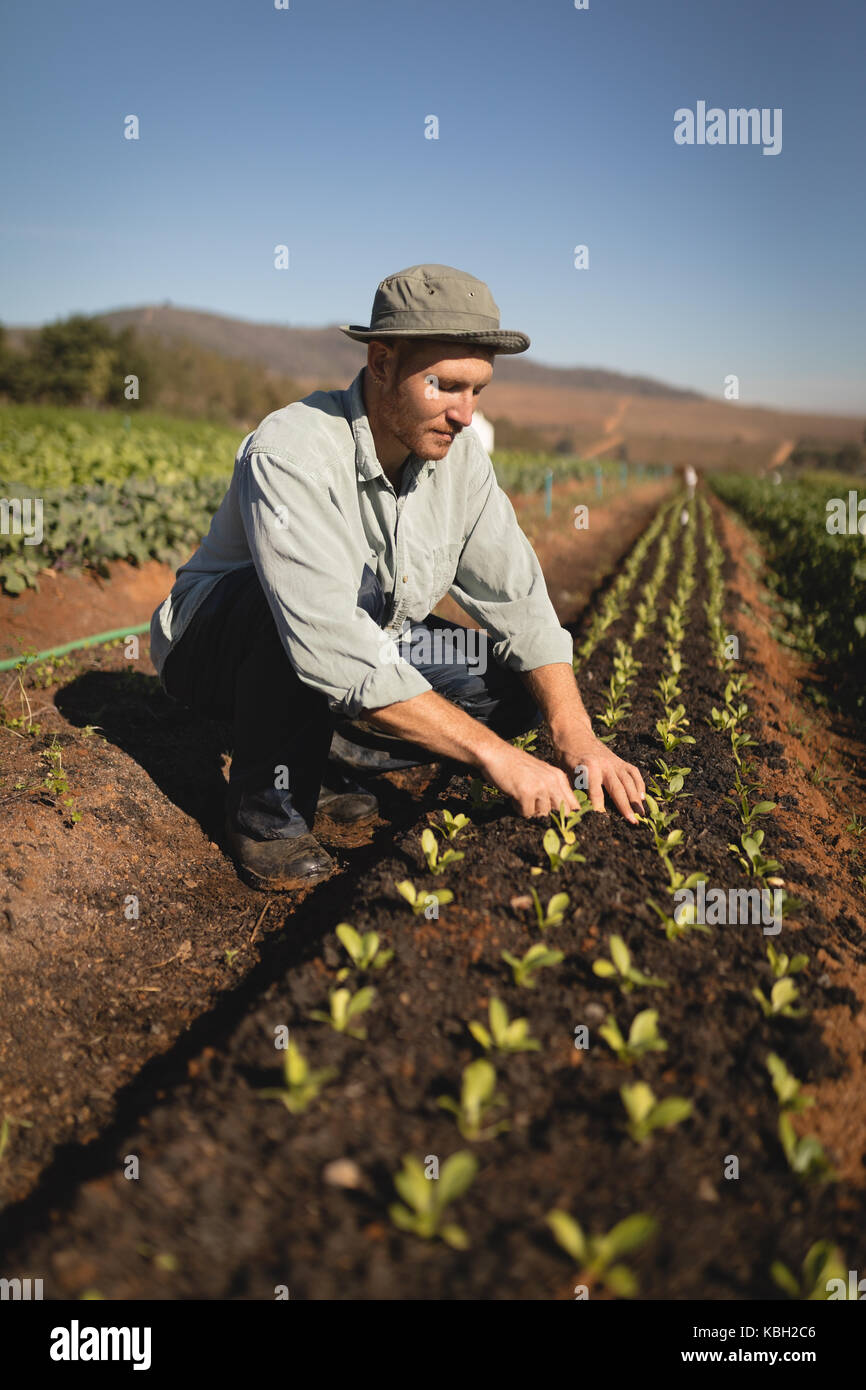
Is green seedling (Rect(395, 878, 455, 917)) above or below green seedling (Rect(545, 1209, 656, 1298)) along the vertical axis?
above

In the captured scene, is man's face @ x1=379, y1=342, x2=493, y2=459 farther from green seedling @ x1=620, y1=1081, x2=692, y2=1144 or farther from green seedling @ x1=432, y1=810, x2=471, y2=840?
green seedling @ x1=620, y1=1081, x2=692, y2=1144

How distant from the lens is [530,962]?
6.30 feet

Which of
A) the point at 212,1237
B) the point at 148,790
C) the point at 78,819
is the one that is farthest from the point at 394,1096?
the point at 148,790

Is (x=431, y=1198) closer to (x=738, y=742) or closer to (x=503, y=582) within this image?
(x=503, y=582)

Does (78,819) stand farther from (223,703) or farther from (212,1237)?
(212,1237)

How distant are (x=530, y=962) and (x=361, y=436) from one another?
1641 millimetres

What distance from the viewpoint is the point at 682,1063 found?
176 cm

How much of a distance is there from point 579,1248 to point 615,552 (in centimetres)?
1277

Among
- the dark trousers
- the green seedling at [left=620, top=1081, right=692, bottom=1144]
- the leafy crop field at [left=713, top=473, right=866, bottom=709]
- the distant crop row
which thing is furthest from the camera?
the distant crop row

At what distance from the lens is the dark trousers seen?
8.87 ft

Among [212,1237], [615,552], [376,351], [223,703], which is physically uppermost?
[615,552]

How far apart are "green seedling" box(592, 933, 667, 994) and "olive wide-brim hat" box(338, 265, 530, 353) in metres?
1.65

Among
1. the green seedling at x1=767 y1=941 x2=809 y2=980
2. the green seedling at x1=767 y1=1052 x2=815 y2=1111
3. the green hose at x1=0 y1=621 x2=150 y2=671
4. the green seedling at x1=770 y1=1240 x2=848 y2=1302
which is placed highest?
the green hose at x1=0 y1=621 x2=150 y2=671

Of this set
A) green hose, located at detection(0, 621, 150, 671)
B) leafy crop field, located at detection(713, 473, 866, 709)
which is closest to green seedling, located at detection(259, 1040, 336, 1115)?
green hose, located at detection(0, 621, 150, 671)
